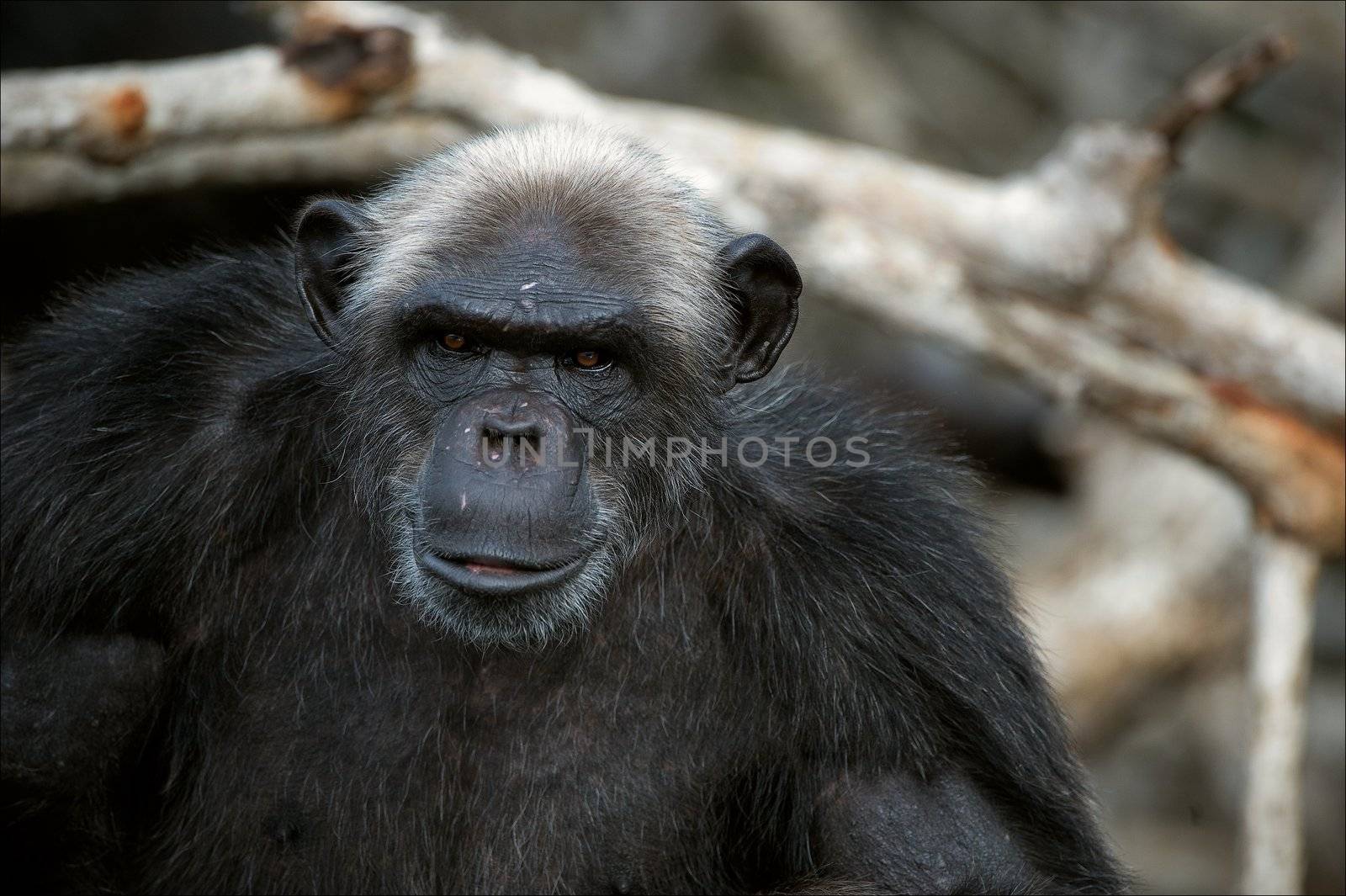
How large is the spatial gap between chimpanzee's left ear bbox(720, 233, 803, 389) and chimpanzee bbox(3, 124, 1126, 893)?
0.03 feet

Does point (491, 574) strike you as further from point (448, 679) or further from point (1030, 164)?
point (1030, 164)

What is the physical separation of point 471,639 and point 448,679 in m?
0.33

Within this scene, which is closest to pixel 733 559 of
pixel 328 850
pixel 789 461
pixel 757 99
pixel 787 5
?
pixel 789 461

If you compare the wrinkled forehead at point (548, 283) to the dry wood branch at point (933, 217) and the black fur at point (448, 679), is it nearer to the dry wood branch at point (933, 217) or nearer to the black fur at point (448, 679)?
the black fur at point (448, 679)

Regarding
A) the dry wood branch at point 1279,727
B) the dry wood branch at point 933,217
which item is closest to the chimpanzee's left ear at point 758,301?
the dry wood branch at point 933,217

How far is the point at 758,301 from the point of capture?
Result: 4512 millimetres

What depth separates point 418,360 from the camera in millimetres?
4246

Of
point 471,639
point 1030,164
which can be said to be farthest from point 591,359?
point 1030,164

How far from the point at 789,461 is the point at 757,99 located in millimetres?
9501

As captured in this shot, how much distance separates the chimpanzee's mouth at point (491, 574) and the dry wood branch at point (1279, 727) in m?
3.08

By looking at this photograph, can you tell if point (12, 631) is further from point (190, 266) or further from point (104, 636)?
point (190, 266)

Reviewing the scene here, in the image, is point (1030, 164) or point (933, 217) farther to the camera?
point (1030, 164)

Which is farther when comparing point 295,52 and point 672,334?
point 295,52

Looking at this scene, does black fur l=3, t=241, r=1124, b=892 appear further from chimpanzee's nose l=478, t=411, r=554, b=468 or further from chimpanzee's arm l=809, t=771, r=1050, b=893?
chimpanzee's nose l=478, t=411, r=554, b=468
